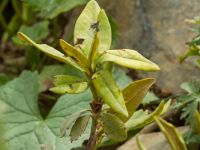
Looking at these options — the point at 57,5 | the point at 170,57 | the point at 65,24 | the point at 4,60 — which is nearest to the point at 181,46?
the point at 170,57

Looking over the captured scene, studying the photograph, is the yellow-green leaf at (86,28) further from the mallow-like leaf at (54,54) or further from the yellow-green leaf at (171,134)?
the yellow-green leaf at (171,134)

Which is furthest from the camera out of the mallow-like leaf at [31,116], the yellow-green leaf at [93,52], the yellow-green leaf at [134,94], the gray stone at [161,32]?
the gray stone at [161,32]

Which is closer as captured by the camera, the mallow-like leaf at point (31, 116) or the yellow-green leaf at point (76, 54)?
the yellow-green leaf at point (76, 54)

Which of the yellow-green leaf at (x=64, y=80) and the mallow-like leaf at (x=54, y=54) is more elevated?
the mallow-like leaf at (x=54, y=54)

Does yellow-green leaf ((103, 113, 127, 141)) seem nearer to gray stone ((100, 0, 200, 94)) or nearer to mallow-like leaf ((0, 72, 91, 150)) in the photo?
mallow-like leaf ((0, 72, 91, 150))

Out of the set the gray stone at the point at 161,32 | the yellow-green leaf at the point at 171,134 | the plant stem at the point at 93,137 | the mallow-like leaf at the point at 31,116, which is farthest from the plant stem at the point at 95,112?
the gray stone at the point at 161,32

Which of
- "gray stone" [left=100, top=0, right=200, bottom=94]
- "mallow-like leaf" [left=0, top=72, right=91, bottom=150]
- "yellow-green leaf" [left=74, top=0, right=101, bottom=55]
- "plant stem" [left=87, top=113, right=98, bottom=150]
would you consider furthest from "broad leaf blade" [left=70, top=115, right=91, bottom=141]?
"gray stone" [left=100, top=0, right=200, bottom=94]

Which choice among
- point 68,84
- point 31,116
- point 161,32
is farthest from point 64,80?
point 161,32

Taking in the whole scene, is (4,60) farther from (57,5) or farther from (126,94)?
(126,94)
